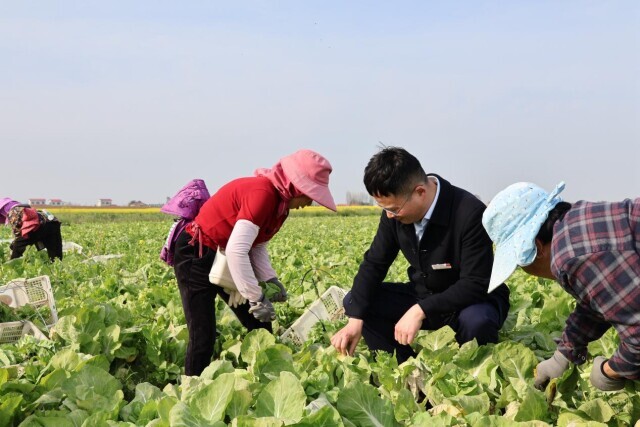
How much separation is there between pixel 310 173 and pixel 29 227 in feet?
19.6

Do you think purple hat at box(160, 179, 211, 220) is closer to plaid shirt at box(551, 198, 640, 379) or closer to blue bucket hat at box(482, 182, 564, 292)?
blue bucket hat at box(482, 182, 564, 292)

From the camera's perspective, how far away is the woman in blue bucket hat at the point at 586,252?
189 cm

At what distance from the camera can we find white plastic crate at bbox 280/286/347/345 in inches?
155

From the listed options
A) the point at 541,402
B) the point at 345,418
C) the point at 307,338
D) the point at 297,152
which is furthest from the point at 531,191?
the point at 307,338

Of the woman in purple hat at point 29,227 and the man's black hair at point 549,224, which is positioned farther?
the woman in purple hat at point 29,227

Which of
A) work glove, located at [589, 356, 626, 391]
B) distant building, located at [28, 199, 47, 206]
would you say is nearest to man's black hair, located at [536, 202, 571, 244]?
work glove, located at [589, 356, 626, 391]

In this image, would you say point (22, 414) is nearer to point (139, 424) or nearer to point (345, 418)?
point (139, 424)

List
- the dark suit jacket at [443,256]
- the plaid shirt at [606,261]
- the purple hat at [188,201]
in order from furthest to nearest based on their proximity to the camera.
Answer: the purple hat at [188,201], the dark suit jacket at [443,256], the plaid shirt at [606,261]

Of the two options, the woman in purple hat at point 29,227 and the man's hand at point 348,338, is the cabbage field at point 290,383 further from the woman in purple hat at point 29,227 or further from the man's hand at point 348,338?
the woman in purple hat at point 29,227

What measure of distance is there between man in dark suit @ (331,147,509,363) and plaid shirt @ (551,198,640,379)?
112 cm

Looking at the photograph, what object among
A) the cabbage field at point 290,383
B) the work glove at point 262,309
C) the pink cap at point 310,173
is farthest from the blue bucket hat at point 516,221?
the work glove at point 262,309

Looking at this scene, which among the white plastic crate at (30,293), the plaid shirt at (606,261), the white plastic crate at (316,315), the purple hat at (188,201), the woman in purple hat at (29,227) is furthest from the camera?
the woman in purple hat at (29,227)

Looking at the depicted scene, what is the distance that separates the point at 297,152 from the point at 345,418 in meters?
1.54

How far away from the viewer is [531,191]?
7.05ft
